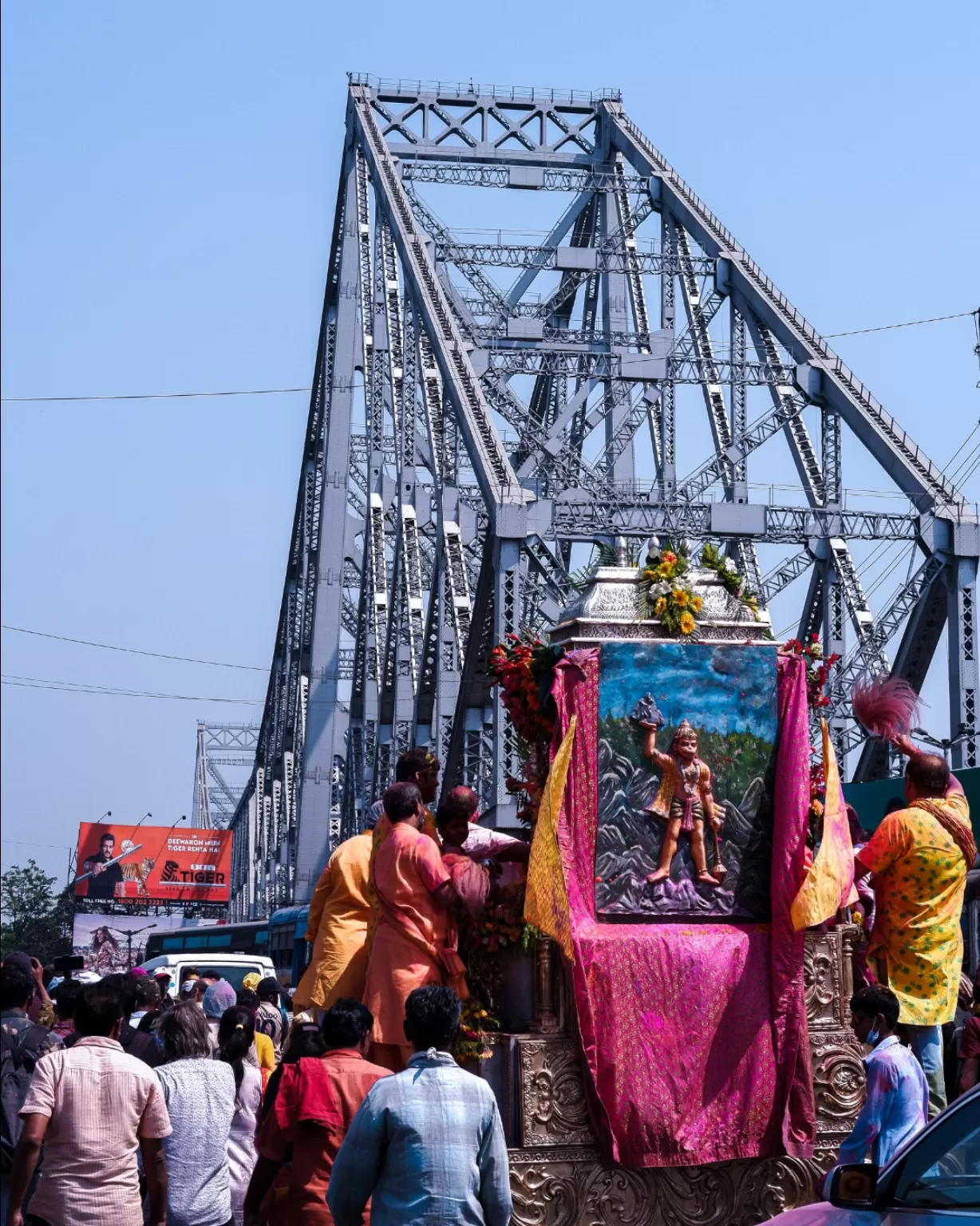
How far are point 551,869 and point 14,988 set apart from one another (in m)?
2.41

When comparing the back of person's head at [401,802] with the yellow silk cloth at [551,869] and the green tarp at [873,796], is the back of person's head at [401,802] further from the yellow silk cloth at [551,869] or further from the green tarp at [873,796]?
the green tarp at [873,796]

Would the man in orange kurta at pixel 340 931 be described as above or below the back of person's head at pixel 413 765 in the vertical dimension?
below

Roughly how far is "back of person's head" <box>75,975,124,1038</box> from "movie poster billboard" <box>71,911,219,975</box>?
47418mm

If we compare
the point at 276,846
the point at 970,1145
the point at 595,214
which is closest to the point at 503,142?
the point at 595,214

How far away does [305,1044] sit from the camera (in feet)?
24.6

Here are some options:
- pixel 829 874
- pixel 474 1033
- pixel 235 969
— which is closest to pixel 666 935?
pixel 829 874

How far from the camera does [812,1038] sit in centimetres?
886

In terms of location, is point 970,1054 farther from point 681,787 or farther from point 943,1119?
point 943,1119

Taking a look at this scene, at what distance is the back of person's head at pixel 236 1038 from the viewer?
9078mm

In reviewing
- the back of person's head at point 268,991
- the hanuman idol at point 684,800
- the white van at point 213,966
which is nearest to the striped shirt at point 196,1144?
the hanuman idol at point 684,800

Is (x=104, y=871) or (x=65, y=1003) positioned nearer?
(x=65, y=1003)

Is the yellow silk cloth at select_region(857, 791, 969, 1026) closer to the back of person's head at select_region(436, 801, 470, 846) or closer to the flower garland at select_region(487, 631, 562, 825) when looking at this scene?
the flower garland at select_region(487, 631, 562, 825)

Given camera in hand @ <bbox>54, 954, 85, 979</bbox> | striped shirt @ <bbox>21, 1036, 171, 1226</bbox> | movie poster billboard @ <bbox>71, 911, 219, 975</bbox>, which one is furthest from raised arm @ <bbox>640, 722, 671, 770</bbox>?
movie poster billboard @ <bbox>71, 911, 219, 975</bbox>

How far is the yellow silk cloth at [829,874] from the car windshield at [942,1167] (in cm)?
343
